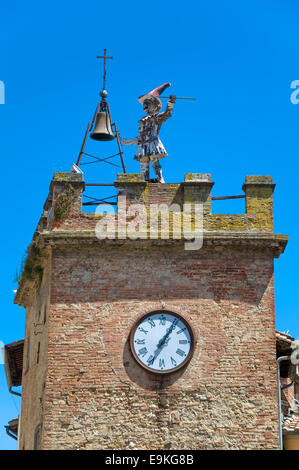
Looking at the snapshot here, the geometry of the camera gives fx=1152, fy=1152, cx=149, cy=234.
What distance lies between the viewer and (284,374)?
25938mm

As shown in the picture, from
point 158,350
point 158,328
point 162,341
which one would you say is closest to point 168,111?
point 158,328

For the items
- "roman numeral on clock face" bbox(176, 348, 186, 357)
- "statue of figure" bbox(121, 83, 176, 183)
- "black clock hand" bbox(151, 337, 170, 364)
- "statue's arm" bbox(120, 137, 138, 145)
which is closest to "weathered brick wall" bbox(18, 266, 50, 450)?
"black clock hand" bbox(151, 337, 170, 364)

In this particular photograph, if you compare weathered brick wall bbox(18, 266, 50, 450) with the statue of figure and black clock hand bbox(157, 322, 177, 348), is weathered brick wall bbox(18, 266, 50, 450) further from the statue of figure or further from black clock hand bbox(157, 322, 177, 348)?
the statue of figure

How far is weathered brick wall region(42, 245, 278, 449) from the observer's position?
2177 cm

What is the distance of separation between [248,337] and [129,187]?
12.6 ft

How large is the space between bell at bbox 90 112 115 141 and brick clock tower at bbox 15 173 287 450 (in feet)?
7.27

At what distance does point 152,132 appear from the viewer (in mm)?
24422

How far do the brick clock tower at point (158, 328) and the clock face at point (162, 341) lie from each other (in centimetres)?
2

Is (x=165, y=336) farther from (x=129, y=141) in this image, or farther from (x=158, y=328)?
(x=129, y=141)

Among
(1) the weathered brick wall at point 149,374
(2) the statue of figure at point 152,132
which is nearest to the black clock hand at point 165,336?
(1) the weathered brick wall at point 149,374

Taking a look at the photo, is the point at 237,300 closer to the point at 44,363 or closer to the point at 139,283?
the point at 139,283

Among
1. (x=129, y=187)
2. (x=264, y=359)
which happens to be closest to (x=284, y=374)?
(x=264, y=359)

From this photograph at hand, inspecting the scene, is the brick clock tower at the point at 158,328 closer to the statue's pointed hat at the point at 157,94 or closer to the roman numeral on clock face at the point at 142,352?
the roman numeral on clock face at the point at 142,352

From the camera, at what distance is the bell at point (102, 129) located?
25312mm
